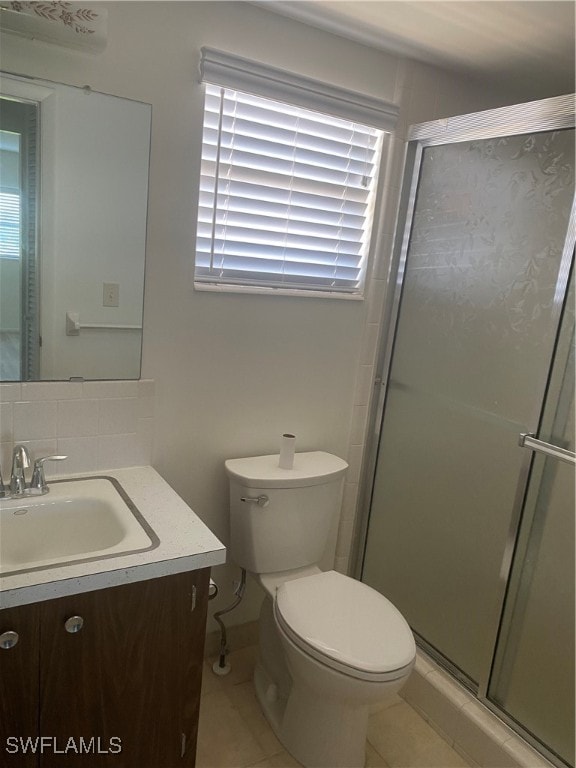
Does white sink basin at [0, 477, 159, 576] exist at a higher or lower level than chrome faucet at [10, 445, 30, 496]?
lower

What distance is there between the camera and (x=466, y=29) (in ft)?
5.43

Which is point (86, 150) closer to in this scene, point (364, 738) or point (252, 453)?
point (252, 453)

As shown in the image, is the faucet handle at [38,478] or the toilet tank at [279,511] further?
the toilet tank at [279,511]

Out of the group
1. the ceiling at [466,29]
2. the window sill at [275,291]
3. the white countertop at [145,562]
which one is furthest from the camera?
the window sill at [275,291]

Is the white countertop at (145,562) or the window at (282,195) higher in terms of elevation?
the window at (282,195)

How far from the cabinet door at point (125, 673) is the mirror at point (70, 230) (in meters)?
0.67

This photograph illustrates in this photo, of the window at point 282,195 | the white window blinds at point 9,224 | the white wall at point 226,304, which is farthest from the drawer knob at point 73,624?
the window at point 282,195

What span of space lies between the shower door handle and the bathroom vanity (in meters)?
0.95

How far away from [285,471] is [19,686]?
0.95 metres

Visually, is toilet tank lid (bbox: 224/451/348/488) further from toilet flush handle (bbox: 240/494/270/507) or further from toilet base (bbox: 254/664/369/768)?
toilet base (bbox: 254/664/369/768)

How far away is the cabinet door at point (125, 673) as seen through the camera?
1207mm

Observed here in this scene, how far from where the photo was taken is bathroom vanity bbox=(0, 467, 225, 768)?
116cm

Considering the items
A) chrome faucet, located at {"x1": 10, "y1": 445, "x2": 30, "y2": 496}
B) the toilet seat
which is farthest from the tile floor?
chrome faucet, located at {"x1": 10, "y1": 445, "x2": 30, "y2": 496}

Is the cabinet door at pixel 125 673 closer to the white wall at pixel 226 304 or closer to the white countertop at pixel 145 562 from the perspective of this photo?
the white countertop at pixel 145 562
